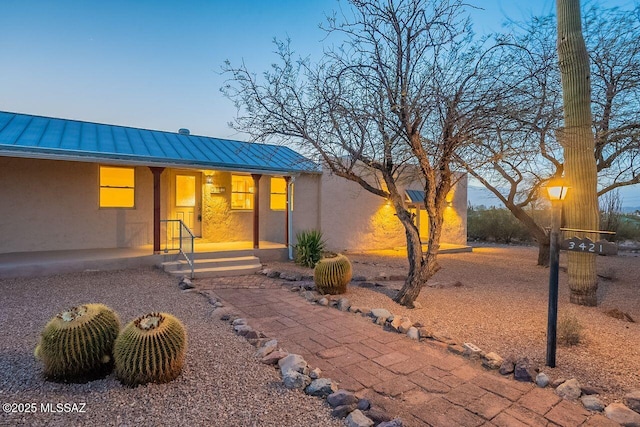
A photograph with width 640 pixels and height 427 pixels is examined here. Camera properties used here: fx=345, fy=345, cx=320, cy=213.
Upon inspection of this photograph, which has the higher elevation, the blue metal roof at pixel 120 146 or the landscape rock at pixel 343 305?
the blue metal roof at pixel 120 146

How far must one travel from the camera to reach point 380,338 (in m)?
4.40

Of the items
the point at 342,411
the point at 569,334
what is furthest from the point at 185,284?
the point at 569,334

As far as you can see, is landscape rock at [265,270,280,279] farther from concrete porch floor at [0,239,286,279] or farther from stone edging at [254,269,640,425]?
stone edging at [254,269,640,425]

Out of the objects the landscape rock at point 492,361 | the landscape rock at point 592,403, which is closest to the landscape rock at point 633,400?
the landscape rock at point 592,403

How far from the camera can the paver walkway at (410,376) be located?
275cm

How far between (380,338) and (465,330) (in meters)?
1.31

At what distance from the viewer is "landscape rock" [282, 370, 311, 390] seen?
3062 millimetres

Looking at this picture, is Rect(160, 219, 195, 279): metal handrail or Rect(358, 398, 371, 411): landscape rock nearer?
Rect(358, 398, 371, 411): landscape rock

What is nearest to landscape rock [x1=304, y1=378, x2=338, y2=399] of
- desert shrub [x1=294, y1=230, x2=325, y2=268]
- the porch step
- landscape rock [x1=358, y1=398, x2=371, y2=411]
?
landscape rock [x1=358, y1=398, x2=371, y2=411]

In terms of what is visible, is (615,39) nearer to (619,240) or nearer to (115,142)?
(115,142)

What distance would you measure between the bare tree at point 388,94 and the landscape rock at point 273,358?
2.99 meters

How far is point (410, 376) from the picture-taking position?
3.41 meters

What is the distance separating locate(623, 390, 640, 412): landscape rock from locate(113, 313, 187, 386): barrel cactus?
3897 millimetres

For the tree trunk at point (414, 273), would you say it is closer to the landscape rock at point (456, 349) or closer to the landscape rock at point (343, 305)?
the landscape rock at point (343, 305)
